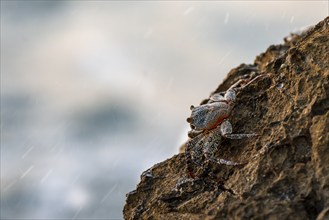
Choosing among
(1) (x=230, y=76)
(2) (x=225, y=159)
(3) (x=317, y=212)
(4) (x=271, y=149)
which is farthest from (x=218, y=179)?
(1) (x=230, y=76)

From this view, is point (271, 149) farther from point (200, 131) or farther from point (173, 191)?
point (200, 131)

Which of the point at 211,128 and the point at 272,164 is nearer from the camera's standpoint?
the point at 272,164

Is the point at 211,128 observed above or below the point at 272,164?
above

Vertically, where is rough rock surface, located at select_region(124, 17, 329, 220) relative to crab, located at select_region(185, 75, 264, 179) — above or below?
below

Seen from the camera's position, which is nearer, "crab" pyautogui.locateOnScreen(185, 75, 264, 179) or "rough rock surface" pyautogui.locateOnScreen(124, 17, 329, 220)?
"rough rock surface" pyautogui.locateOnScreen(124, 17, 329, 220)

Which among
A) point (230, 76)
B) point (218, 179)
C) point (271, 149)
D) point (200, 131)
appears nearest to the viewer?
point (271, 149)
